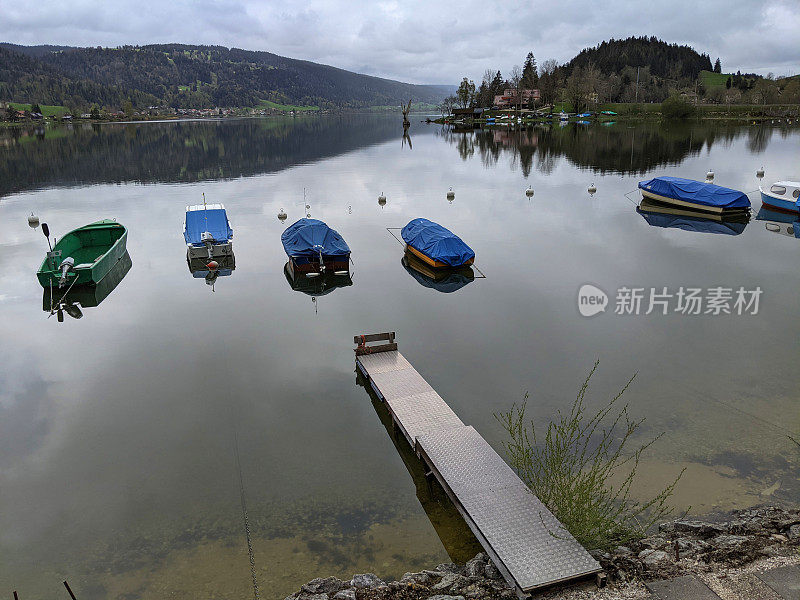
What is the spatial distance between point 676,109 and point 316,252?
18093cm

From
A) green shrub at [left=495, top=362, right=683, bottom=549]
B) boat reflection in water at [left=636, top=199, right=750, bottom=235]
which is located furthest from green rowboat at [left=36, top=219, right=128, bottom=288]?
boat reflection in water at [left=636, top=199, right=750, bottom=235]

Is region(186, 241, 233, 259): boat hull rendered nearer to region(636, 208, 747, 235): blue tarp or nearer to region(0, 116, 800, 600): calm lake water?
region(0, 116, 800, 600): calm lake water

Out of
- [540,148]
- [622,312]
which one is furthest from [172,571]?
[540,148]

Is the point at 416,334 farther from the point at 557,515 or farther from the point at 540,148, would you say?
the point at 540,148

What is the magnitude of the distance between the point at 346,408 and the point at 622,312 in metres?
16.4

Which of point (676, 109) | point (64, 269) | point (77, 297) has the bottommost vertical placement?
point (77, 297)

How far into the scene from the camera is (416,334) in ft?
87.7

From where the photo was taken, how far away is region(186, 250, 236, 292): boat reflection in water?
121 feet

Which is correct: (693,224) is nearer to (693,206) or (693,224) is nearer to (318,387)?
(693,206)

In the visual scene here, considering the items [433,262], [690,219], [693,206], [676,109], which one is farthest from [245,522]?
[676,109]

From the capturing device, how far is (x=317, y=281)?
3584 centimetres

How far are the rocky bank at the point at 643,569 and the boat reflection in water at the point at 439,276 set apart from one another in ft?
71.8

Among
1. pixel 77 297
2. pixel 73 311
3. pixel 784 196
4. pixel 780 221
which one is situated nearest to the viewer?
pixel 73 311

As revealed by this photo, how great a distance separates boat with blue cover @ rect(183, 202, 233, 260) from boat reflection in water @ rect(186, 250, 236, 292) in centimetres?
35
